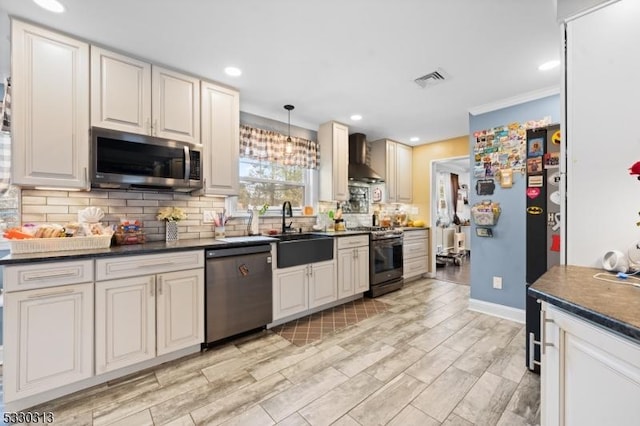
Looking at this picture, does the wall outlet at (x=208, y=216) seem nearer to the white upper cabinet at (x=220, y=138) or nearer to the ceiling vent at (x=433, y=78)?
the white upper cabinet at (x=220, y=138)

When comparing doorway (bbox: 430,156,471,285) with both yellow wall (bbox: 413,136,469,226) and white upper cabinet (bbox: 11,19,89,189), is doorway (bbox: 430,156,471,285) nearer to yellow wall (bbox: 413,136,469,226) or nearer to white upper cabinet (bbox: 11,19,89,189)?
yellow wall (bbox: 413,136,469,226)

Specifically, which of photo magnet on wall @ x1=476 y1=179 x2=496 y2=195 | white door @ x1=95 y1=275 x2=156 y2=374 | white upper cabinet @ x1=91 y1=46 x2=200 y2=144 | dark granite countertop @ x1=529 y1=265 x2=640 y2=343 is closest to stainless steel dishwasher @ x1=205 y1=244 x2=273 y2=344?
white door @ x1=95 y1=275 x2=156 y2=374

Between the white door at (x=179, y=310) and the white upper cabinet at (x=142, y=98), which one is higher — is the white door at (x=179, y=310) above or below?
below

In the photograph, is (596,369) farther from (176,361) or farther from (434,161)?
(434,161)

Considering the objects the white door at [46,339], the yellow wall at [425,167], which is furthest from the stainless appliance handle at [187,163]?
the yellow wall at [425,167]

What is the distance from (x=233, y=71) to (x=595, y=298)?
2.87 meters

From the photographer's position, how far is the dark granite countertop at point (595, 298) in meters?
0.76

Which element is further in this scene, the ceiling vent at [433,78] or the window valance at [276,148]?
the window valance at [276,148]

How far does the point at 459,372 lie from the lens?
2.05 meters

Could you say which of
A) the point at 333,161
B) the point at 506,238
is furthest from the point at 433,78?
the point at 506,238

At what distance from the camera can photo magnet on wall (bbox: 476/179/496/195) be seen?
10.7ft

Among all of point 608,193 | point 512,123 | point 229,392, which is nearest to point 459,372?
point 608,193

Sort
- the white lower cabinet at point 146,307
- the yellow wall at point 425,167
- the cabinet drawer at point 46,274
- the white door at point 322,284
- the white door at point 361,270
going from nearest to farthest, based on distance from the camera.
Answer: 1. the cabinet drawer at point 46,274
2. the white lower cabinet at point 146,307
3. the white door at point 322,284
4. the white door at point 361,270
5. the yellow wall at point 425,167

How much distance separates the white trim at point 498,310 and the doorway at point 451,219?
1.83 m
